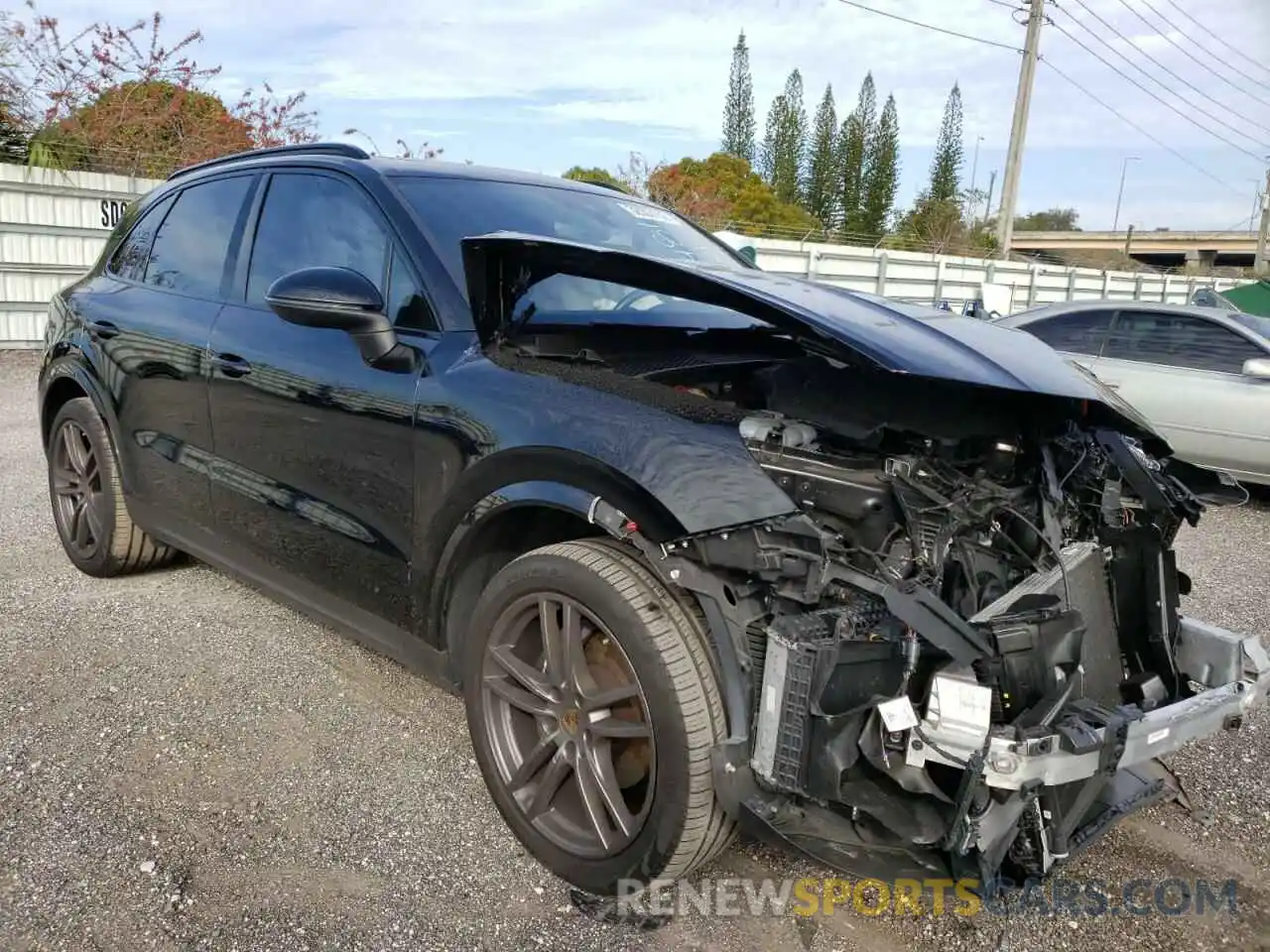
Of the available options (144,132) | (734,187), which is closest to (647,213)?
(144,132)

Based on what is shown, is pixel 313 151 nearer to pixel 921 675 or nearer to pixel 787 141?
pixel 921 675

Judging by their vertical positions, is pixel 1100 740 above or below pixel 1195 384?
below

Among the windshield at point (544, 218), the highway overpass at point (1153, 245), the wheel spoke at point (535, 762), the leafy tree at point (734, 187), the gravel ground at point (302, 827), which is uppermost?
the highway overpass at point (1153, 245)

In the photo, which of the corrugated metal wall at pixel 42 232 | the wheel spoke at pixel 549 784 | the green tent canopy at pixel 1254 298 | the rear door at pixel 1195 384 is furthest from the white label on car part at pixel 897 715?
the green tent canopy at pixel 1254 298

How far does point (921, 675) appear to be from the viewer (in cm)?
211

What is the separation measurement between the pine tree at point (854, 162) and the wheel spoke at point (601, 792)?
63.2m

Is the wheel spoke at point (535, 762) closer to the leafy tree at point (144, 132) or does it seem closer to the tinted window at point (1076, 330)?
the tinted window at point (1076, 330)

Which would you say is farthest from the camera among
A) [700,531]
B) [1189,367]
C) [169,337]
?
[1189,367]

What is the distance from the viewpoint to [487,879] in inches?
97.9

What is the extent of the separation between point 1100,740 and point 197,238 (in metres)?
3.60

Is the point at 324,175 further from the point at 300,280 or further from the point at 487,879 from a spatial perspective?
the point at 487,879

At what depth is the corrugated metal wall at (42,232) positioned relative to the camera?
38.5ft

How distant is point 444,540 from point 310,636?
5.21 ft

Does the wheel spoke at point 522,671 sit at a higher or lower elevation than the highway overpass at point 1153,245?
lower
